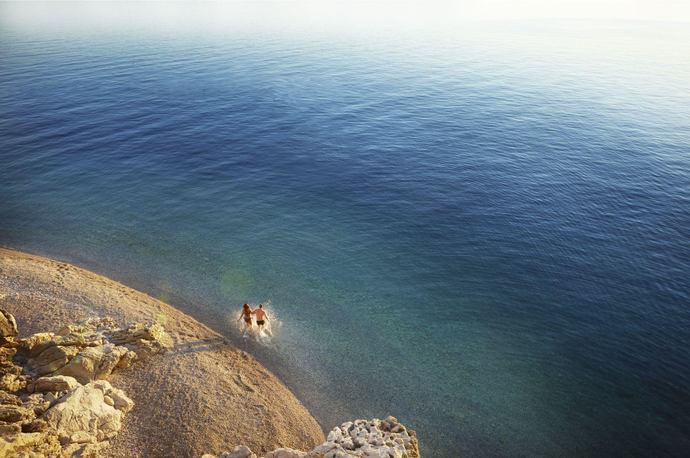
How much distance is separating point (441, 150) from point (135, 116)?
49829 millimetres

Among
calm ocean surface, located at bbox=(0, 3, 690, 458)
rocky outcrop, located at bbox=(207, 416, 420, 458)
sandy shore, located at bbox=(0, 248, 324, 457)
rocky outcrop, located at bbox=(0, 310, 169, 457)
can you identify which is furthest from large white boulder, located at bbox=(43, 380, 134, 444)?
calm ocean surface, located at bbox=(0, 3, 690, 458)

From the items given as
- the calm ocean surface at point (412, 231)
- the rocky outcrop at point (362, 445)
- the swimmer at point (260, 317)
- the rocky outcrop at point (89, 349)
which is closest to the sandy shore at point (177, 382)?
the rocky outcrop at point (89, 349)

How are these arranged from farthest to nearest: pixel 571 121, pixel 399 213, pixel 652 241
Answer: pixel 571 121 → pixel 399 213 → pixel 652 241

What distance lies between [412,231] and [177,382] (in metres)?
23.6

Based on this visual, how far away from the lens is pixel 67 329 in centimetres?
2255

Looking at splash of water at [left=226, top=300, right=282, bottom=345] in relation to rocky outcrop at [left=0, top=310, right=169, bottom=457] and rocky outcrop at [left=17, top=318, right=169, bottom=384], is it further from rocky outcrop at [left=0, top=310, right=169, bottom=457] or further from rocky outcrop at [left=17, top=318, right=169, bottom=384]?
rocky outcrop at [left=0, top=310, right=169, bottom=457]

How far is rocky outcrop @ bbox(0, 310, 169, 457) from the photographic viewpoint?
1576 centimetres

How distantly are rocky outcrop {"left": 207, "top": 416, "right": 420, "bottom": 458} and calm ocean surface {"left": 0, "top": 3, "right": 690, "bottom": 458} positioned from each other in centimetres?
407

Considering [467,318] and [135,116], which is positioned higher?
[135,116]

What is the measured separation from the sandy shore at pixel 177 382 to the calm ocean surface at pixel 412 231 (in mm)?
1643

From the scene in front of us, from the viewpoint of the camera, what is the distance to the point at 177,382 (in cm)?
2105

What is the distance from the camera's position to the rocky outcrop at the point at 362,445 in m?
15.2

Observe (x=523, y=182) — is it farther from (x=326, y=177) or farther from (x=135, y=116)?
(x=135, y=116)

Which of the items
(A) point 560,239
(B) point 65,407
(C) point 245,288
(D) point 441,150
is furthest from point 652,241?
(B) point 65,407
